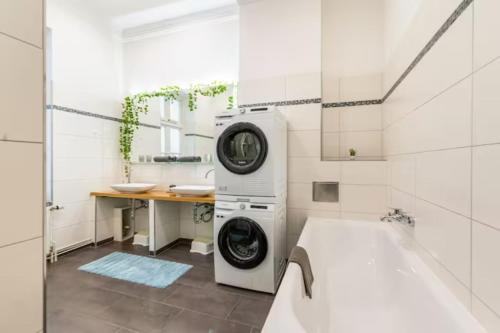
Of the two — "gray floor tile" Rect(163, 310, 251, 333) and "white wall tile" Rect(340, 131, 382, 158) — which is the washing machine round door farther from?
"white wall tile" Rect(340, 131, 382, 158)

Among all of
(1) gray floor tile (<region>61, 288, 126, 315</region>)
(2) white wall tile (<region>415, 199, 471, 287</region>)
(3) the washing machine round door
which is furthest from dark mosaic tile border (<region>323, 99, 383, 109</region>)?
(1) gray floor tile (<region>61, 288, 126, 315</region>)

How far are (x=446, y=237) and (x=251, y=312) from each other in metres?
1.37

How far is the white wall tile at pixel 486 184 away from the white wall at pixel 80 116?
3.55 meters

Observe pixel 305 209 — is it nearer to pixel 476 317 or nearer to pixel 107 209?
pixel 476 317

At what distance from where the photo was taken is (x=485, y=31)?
2.63 feet

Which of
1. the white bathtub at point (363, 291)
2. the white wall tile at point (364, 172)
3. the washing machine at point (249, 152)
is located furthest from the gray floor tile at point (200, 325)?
the white wall tile at point (364, 172)

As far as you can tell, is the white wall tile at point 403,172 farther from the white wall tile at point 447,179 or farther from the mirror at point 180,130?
the mirror at point 180,130

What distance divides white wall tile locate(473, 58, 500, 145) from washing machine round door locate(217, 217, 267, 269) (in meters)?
1.49

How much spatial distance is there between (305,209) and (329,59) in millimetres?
1654

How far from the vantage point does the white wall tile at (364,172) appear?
7.22 ft
